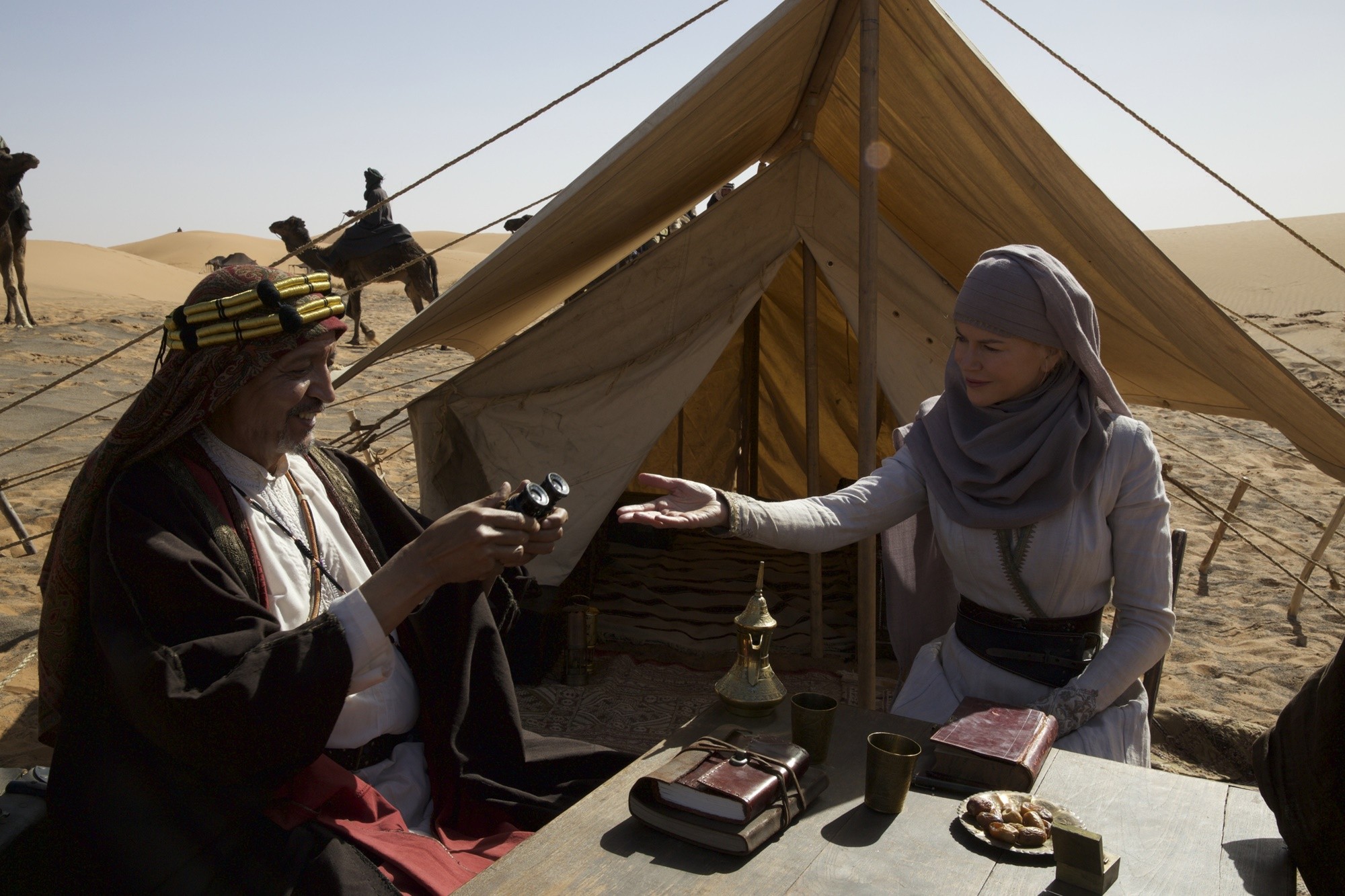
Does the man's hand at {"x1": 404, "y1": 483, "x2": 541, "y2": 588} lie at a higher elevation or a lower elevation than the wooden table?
higher

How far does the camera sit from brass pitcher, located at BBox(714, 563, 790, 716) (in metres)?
1.82

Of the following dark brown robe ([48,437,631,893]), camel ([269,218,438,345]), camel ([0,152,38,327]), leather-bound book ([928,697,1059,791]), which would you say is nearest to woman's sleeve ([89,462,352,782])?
dark brown robe ([48,437,631,893])

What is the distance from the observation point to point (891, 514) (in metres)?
2.34

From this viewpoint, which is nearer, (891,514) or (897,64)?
(891,514)

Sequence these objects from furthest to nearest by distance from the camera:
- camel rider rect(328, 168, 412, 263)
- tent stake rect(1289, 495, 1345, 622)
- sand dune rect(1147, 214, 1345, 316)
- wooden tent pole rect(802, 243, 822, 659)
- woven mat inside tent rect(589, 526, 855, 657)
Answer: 1. sand dune rect(1147, 214, 1345, 316)
2. camel rider rect(328, 168, 412, 263)
3. woven mat inside tent rect(589, 526, 855, 657)
4. tent stake rect(1289, 495, 1345, 622)
5. wooden tent pole rect(802, 243, 822, 659)

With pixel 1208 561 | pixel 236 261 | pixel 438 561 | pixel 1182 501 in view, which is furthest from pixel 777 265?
pixel 1182 501

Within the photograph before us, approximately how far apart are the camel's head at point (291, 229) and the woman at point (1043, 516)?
1290cm

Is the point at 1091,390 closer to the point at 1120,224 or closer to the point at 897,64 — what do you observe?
the point at 1120,224

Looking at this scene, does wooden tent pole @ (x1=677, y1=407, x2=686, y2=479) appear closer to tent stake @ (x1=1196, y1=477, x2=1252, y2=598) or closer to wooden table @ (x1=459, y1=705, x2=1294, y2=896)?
tent stake @ (x1=1196, y1=477, x2=1252, y2=598)

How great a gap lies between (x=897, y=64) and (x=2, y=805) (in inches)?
121

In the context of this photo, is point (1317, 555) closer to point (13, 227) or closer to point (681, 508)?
point (681, 508)

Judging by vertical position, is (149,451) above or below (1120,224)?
below

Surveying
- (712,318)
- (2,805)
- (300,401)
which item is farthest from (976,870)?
(712,318)

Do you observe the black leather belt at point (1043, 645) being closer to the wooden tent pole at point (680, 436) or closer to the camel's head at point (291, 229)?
the wooden tent pole at point (680, 436)
